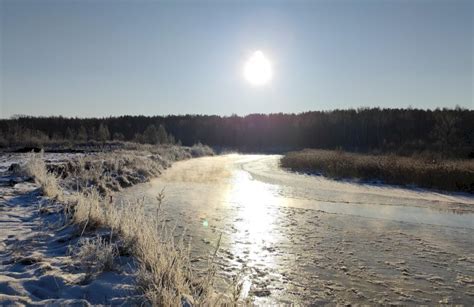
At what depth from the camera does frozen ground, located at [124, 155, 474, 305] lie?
658 centimetres

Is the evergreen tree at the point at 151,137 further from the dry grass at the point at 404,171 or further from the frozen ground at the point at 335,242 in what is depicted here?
the frozen ground at the point at 335,242

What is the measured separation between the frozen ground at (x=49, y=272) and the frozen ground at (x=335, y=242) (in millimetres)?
2078

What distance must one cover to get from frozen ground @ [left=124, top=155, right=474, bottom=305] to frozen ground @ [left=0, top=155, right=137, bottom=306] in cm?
208

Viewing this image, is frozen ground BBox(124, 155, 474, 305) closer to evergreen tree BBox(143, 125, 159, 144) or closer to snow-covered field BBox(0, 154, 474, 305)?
snow-covered field BBox(0, 154, 474, 305)

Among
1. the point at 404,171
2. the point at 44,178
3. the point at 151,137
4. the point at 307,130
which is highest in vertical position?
the point at 307,130

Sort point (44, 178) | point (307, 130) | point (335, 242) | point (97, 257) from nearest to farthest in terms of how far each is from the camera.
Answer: point (97, 257)
point (335, 242)
point (44, 178)
point (307, 130)

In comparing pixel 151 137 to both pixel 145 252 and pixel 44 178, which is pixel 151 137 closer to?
pixel 44 178

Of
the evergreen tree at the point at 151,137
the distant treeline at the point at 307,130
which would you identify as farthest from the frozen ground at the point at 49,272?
the evergreen tree at the point at 151,137

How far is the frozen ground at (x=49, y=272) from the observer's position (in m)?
4.62

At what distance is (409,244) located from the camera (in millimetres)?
9398

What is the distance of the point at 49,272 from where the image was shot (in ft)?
17.4

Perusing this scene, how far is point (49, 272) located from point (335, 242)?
6.52m

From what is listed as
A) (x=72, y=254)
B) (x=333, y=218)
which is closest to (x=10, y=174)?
(x=72, y=254)

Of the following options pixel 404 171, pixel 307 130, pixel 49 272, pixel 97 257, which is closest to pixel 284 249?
pixel 97 257
